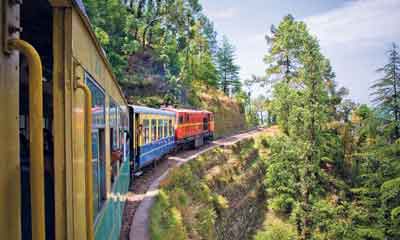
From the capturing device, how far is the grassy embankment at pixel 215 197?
11070 mm

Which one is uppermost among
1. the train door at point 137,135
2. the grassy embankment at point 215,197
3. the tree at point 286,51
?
the tree at point 286,51

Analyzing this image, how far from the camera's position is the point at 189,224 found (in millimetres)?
12125

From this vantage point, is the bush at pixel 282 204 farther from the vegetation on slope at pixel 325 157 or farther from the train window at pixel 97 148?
the train window at pixel 97 148

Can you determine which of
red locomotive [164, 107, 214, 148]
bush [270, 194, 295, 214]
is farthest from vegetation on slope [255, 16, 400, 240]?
red locomotive [164, 107, 214, 148]

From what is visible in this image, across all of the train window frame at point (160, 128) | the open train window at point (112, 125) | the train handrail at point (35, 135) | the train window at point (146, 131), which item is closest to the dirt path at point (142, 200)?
the train window frame at point (160, 128)

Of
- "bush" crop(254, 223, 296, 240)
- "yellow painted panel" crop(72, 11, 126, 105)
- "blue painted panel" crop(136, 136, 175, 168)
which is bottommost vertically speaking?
"bush" crop(254, 223, 296, 240)

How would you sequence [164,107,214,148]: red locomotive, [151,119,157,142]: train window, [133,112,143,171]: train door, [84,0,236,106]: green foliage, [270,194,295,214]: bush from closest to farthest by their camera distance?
[133,112,143,171]: train door
[151,119,157,142]: train window
[164,107,214,148]: red locomotive
[270,194,295,214]: bush
[84,0,236,106]: green foliage

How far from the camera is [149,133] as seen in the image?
14.2 m

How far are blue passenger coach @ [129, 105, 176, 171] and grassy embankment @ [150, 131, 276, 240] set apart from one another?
3.91 feet

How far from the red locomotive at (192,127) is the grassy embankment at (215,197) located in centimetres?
152

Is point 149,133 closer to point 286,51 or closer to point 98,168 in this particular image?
point 98,168

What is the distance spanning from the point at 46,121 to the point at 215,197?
1630 centimetres

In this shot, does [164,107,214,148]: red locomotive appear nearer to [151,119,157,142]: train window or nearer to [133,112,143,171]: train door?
[151,119,157,142]: train window

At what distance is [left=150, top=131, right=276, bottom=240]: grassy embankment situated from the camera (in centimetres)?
1107
